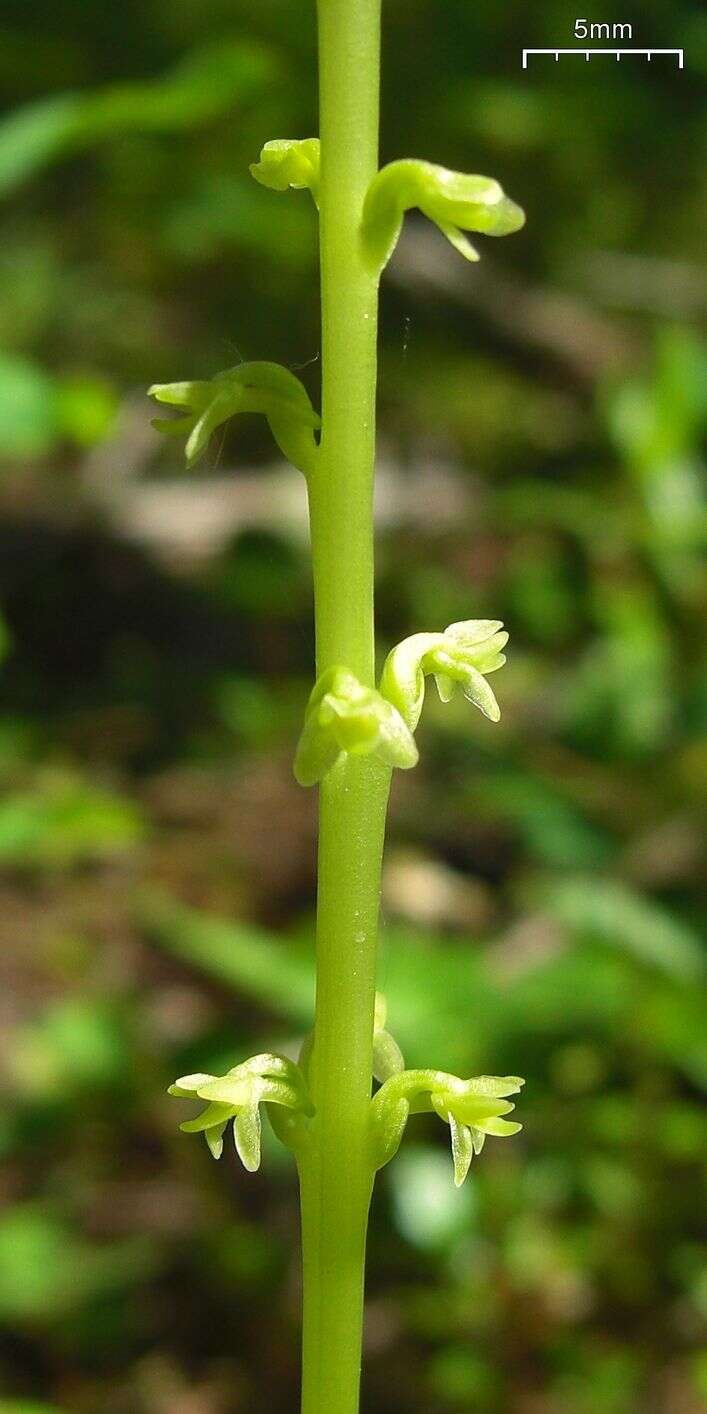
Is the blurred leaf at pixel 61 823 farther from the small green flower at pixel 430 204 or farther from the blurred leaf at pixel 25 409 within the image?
the small green flower at pixel 430 204

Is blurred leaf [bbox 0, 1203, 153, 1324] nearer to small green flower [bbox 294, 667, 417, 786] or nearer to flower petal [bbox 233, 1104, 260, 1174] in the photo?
flower petal [bbox 233, 1104, 260, 1174]

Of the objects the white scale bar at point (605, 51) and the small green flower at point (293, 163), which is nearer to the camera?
the small green flower at point (293, 163)

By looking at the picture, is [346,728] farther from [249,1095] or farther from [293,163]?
[293,163]

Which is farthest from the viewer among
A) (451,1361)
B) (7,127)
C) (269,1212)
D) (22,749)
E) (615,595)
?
(22,749)

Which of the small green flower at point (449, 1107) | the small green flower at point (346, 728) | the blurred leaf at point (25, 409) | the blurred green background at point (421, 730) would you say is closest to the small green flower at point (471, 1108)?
the small green flower at point (449, 1107)

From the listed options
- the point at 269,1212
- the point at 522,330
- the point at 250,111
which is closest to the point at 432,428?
the point at 522,330

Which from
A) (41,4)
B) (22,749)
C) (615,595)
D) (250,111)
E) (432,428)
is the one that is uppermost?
(41,4)

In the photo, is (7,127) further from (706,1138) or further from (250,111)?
(250,111)
